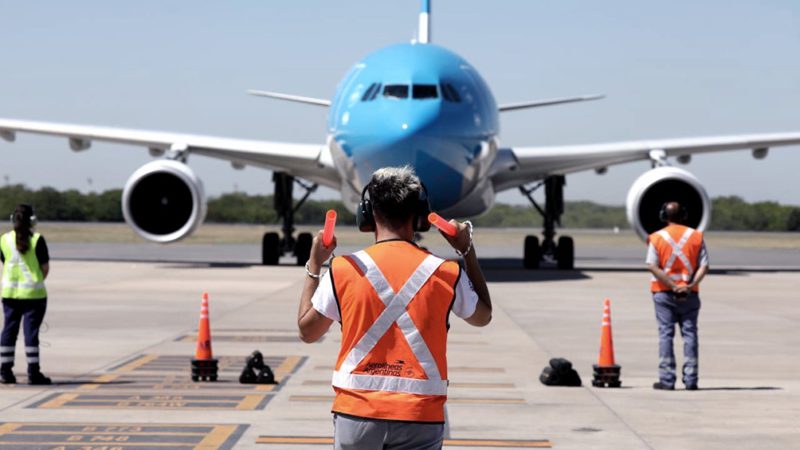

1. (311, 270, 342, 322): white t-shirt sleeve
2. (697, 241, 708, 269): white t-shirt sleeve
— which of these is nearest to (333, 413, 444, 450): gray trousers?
(311, 270, 342, 322): white t-shirt sleeve

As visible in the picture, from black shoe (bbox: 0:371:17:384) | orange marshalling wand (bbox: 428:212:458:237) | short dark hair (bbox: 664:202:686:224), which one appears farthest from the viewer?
short dark hair (bbox: 664:202:686:224)

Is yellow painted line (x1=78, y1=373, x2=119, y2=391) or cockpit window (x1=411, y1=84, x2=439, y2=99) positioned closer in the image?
yellow painted line (x1=78, y1=373, x2=119, y2=391)

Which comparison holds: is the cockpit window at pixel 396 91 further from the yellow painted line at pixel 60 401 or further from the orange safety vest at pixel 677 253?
the yellow painted line at pixel 60 401

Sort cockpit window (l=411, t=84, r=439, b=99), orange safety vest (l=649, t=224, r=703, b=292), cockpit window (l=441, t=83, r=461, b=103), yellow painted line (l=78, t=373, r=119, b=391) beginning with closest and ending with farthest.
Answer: yellow painted line (l=78, t=373, r=119, b=391) → orange safety vest (l=649, t=224, r=703, b=292) → cockpit window (l=411, t=84, r=439, b=99) → cockpit window (l=441, t=83, r=461, b=103)

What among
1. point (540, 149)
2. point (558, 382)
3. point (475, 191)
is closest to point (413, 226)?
point (558, 382)

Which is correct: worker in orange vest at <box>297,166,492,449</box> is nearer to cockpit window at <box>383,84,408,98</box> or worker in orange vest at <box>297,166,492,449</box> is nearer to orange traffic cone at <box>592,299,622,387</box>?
orange traffic cone at <box>592,299,622,387</box>

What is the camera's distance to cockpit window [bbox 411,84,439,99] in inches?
808

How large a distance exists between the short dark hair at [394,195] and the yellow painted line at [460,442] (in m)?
3.43

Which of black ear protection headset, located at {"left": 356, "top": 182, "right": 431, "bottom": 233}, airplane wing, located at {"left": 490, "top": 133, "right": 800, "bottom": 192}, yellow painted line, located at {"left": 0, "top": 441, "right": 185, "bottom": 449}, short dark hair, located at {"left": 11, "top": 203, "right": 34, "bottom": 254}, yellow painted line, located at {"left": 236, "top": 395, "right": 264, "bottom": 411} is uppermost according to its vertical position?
airplane wing, located at {"left": 490, "top": 133, "right": 800, "bottom": 192}

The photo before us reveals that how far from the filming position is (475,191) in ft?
75.8

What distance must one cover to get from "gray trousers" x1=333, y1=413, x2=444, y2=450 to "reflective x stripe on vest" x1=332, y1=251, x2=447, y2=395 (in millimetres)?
108

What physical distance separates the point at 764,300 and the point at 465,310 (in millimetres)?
15329

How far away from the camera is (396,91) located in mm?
20641

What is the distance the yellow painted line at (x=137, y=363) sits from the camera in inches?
422
